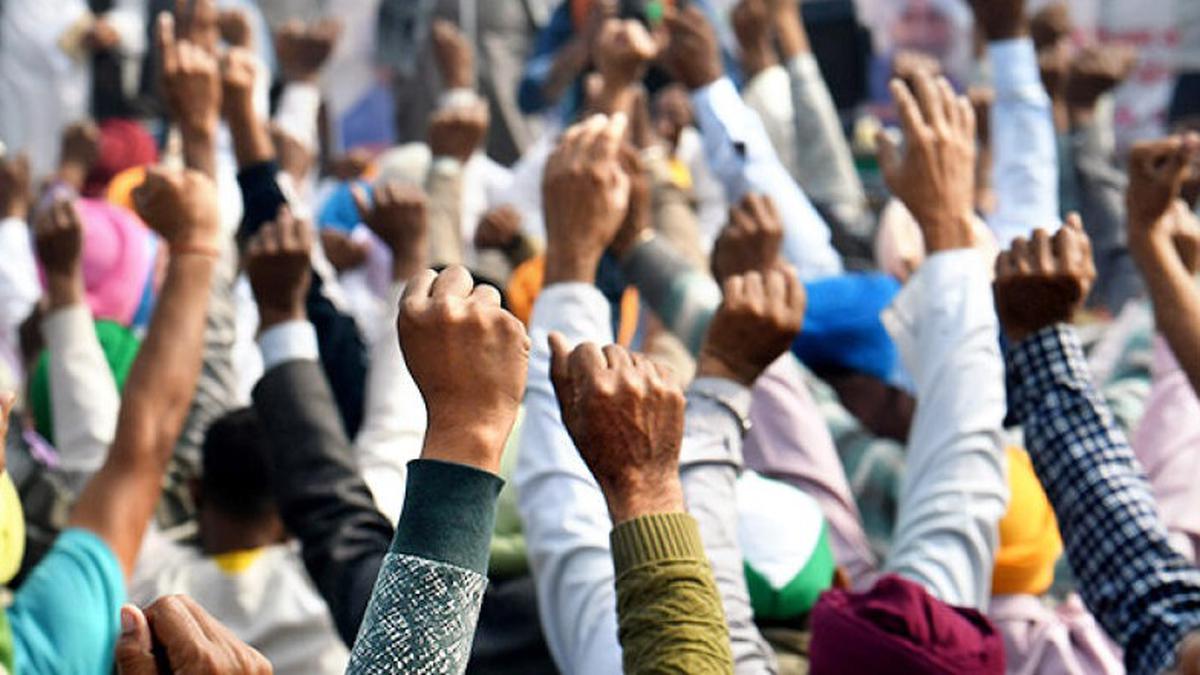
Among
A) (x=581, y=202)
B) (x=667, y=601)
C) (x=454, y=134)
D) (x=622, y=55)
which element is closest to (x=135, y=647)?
(x=667, y=601)

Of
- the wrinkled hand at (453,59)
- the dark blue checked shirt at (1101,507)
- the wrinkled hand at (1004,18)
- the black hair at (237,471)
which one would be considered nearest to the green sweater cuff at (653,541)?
the dark blue checked shirt at (1101,507)

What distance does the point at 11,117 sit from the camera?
28.9 ft

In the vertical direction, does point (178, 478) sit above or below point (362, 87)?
above

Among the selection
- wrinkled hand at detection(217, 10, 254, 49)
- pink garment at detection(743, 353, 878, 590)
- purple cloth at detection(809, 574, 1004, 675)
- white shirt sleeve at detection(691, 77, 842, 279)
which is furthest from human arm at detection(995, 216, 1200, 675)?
wrinkled hand at detection(217, 10, 254, 49)

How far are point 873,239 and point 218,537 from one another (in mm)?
2623

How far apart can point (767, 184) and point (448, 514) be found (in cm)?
257

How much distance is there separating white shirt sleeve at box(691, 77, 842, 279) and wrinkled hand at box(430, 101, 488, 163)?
927 millimetres

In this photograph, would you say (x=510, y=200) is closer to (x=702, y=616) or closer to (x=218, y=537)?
(x=218, y=537)

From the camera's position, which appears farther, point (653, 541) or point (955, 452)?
point (955, 452)

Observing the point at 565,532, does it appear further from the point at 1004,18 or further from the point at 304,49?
the point at 304,49

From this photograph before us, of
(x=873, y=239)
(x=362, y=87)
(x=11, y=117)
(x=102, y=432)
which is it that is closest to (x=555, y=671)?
(x=102, y=432)

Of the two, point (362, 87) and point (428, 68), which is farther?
point (362, 87)

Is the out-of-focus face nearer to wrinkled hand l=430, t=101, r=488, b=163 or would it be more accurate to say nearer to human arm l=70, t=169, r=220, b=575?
wrinkled hand l=430, t=101, r=488, b=163

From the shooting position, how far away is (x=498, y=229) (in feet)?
16.8
